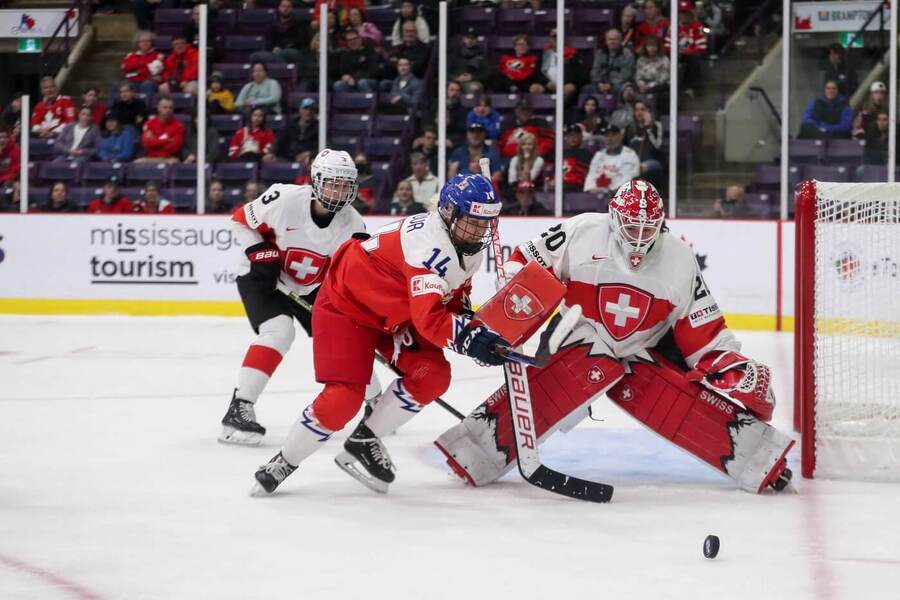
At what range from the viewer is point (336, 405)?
368 centimetres

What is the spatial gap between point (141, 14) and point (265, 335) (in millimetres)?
6266

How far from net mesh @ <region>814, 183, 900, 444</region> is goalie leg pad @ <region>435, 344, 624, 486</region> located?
2.20ft

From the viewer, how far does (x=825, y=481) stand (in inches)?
159

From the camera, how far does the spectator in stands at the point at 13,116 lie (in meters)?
9.51

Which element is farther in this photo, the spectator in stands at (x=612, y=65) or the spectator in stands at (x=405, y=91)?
the spectator in stands at (x=405, y=91)

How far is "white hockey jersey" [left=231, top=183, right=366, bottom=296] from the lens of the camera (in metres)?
4.88

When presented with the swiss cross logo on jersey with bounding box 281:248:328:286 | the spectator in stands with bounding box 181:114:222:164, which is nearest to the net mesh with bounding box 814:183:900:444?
the swiss cross logo on jersey with bounding box 281:248:328:286

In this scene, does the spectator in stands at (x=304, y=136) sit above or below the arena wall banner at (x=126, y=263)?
above

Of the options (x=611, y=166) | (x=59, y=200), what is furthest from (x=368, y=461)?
(x=59, y=200)

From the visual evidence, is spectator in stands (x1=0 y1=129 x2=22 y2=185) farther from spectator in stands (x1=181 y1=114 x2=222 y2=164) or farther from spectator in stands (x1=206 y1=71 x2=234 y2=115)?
spectator in stands (x1=206 y1=71 x2=234 y2=115)

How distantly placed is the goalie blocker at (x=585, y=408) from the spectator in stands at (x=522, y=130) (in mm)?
4998

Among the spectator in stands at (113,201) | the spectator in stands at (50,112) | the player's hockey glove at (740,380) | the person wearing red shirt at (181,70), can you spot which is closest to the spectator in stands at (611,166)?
the person wearing red shirt at (181,70)

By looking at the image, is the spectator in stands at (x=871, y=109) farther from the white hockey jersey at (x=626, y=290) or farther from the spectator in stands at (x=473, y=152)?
the white hockey jersey at (x=626, y=290)

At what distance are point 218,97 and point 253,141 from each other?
40 centimetres
